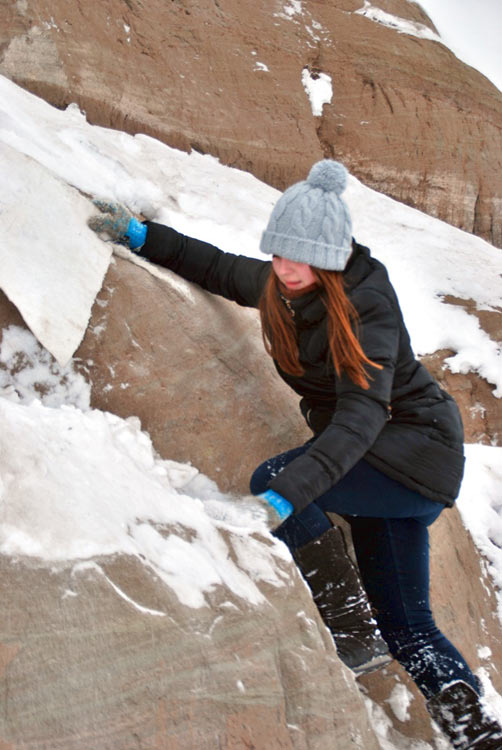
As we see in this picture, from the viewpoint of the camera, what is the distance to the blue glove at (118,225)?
2.83 meters

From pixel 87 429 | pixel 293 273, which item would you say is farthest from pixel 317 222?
pixel 87 429

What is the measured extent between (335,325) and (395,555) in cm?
77

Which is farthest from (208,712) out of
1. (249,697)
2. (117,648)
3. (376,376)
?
(376,376)

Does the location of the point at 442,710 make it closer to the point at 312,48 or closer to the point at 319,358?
the point at 319,358

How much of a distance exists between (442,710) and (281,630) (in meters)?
0.64

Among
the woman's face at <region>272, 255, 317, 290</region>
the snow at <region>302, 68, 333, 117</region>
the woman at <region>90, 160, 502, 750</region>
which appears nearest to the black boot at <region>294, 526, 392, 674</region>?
the woman at <region>90, 160, 502, 750</region>

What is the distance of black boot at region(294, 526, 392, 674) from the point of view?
245 centimetres

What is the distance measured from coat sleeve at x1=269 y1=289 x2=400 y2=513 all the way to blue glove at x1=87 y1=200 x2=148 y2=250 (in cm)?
93

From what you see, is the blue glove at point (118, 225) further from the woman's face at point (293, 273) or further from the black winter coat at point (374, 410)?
the woman's face at point (293, 273)

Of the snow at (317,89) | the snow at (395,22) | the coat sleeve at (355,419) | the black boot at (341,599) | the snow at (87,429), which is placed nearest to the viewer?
the snow at (87,429)

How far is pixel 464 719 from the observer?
2.32 m

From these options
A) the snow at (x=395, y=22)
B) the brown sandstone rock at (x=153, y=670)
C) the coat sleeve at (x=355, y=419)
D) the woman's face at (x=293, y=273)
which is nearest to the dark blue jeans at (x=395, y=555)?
the coat sleeve at (x=355, y=419)

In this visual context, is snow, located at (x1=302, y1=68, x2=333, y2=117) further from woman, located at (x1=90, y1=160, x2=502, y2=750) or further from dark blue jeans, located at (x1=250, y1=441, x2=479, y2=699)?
dark blue jeans, located at (x1=250, y1=441, x2=479, y2=699)

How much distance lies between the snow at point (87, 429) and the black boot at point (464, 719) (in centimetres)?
27
